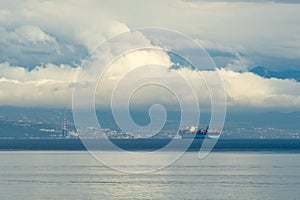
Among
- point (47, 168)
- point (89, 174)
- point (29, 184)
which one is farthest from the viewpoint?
point (47, 168)

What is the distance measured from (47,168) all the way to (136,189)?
46.6m

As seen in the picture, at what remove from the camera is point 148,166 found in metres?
156

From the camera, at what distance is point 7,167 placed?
147625 mm

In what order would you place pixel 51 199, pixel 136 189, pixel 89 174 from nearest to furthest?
pixel 51 199, pixel 136 189, pixel 89 174

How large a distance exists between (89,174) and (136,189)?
A: 28640mm

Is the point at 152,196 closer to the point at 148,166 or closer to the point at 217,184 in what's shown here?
the point at 217,184

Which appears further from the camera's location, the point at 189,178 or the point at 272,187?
the point at 189,178

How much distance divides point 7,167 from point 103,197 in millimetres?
58679

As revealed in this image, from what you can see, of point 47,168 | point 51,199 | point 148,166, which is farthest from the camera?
point 148,166

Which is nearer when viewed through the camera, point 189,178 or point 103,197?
point 103,197

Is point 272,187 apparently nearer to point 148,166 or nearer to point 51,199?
point 51,199

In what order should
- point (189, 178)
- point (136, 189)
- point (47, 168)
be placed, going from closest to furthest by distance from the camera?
point (136, 189) < point (189, 178) < point (47, 168)

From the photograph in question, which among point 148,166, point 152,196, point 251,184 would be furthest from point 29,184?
point 148,166

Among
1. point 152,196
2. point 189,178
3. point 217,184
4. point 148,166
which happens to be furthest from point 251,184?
point 148,166
